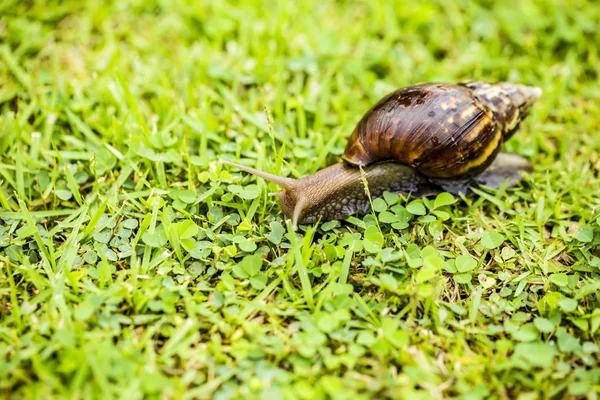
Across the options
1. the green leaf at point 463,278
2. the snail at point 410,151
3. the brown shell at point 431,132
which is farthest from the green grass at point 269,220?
the brown shell at point 431,132

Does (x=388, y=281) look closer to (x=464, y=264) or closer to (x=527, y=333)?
(x=464, y=264)

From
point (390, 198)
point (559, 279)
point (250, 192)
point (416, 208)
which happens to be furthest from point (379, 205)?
point (559, 279)

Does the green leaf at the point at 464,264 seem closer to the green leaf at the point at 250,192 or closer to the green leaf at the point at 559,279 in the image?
the green leaf at the point at 559,279

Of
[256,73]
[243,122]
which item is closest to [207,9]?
[256,73]

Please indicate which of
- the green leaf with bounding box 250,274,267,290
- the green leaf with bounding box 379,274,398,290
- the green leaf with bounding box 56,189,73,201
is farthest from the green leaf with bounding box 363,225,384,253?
the green leaf with bounding box 56,189,73,201

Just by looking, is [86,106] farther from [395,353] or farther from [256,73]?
[395,353]
